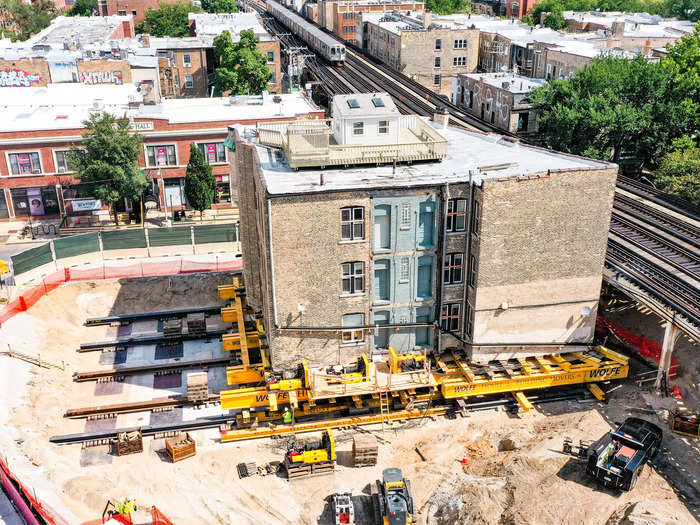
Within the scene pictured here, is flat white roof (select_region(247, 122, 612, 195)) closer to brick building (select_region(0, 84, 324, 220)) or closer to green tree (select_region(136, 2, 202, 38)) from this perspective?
brick building (select_region(0, 84, 324, 220))

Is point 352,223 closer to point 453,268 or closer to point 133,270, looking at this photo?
point 453,268

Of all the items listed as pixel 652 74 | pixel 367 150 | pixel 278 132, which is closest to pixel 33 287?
pixel 278 132

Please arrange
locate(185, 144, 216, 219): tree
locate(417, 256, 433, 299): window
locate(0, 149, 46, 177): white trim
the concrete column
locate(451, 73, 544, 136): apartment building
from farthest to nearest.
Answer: locate(451, 73, 544, 136): apartment building < locate(0, 149, 46, 177): white trim < locate(185, 144, 216, 219): tree < locate(417, 256, 433, 299): window < the concrete column

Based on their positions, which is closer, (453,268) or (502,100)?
(453,268)

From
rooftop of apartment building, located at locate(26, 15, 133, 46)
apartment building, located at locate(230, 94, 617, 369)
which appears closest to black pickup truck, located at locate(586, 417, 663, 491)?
apartment building, located at locate(230, 94, 617, 369)

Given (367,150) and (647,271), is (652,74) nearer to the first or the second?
(647,271)

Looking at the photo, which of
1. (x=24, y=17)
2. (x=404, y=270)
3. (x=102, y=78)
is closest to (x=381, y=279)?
(x=404, y=270)
